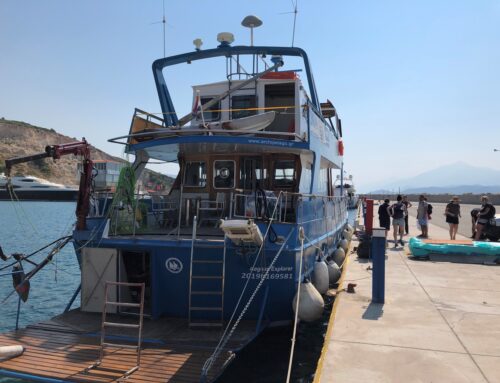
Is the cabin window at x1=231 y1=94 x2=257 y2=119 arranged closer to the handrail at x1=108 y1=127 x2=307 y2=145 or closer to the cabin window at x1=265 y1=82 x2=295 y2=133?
the cabin window at x1=265 y1=82 x2=295 y2=133

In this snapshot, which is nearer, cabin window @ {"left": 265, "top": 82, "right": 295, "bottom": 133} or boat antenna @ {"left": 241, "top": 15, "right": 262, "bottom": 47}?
cabin window @ {"left": 265, "top": 82, "right": 295, "bottom": 133}

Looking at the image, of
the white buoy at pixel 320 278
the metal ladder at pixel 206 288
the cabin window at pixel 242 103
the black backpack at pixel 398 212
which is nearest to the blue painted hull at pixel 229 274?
the metal ladder at pixel 206 288

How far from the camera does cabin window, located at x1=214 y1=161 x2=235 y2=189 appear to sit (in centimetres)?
1097

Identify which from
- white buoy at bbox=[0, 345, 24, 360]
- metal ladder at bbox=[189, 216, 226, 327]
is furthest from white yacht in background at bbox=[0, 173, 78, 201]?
white buoy at bbox=[0, 345, 24, 360]

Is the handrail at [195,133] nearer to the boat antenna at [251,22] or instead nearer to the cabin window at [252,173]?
the cabin window at [252,173]

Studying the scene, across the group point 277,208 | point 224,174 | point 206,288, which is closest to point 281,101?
point 224,174

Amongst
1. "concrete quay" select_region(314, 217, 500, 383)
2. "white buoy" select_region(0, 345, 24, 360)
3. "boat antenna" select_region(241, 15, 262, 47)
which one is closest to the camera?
"concrete quay" select_region(314, 217, 500, 383)

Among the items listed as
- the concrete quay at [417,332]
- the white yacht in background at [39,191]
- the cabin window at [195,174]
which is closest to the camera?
the concrete quay at [417,332]

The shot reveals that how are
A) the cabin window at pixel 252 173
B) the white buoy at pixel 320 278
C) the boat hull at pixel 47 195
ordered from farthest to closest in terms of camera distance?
the boat hull at pixel 47 195 → the cabin window at pixel 252 173 → the white buoy at pixel 320 278

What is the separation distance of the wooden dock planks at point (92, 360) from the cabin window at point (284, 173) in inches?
203

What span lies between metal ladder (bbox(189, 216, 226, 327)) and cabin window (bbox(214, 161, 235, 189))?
11.3 ft

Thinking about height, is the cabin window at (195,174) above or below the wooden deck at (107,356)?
above

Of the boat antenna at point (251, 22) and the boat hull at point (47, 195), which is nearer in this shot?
the boat antenna at point (251, 22)

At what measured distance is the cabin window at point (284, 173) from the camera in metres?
10.8
